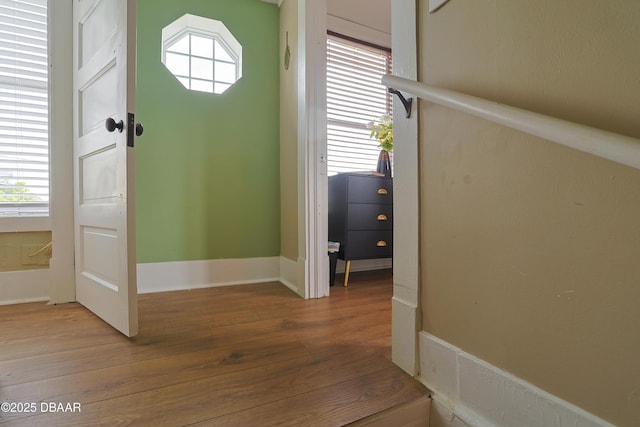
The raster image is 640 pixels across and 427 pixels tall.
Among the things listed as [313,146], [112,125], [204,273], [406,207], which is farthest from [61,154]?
[406,207]

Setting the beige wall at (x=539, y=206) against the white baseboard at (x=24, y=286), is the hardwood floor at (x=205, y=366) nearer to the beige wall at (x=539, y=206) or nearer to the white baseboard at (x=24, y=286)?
the white baseboard at (x=24, y=286)

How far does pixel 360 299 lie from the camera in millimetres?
1692

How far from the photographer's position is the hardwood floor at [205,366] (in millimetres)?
717

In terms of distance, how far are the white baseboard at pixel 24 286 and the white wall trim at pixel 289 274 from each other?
1.38 meters

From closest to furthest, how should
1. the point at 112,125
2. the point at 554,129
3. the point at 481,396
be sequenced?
1. the point at 554,129
2. the point at 481,396
3. the point at 112,125

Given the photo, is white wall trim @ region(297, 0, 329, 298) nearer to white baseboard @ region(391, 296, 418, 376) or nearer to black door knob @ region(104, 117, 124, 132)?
white baseboard @ region(391, 296, 418, 376)

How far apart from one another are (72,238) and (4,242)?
1.18 feet

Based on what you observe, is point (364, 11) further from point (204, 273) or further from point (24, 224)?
point (24, 224)

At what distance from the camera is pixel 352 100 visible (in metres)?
2.54

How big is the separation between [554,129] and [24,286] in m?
2.44

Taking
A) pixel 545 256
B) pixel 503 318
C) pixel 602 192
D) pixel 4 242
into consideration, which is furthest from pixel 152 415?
pixel 4 242

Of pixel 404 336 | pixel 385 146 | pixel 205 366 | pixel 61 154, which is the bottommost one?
pixel 205 366

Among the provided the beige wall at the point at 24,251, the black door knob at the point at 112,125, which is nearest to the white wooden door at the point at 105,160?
the black door knob at the point at 112,125

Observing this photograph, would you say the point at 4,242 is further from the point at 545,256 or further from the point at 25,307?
the point at 545,256
